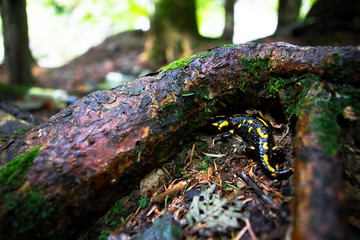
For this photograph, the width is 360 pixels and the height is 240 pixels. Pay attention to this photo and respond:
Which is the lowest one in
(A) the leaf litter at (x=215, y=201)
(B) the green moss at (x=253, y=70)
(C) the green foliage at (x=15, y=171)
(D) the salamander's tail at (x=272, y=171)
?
(A) the leaf litter at (x=215, y=201)

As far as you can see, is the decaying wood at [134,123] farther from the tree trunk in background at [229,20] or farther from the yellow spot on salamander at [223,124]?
the tree trunk in background at [229,20]

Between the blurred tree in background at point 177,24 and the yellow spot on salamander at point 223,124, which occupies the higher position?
the blurred tree in background at point 177,24

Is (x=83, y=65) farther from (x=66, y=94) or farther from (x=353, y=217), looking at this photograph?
(x=353, y=217)

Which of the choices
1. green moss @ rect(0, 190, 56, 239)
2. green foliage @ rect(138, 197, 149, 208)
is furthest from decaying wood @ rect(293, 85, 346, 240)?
green moss @ rect(0, 190, 56, 239)

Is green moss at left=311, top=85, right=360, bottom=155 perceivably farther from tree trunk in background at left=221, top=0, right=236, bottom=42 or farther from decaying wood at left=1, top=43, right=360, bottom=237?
tree trunk in background at left=221, top=0, right=236, bottom=42

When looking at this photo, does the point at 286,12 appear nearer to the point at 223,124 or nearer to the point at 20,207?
the point at 223,124

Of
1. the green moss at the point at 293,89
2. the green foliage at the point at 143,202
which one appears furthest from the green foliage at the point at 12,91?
the green moss at the point at 293,89

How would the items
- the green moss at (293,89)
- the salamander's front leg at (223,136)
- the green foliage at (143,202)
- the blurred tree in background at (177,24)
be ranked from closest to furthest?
the green moss at (293,89) → the green foliage at (143,202) → the salamander's front leg at (223,136) → the blurred tree in background at (177,24)
